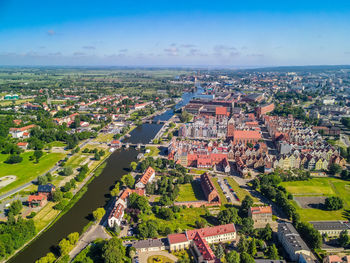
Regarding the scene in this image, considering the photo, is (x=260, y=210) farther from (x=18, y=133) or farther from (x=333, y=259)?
(x=18, y=133)

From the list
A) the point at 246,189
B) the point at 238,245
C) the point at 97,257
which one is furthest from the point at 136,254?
the point at 246,189

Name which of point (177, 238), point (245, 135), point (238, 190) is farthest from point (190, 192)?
point (245, 135)

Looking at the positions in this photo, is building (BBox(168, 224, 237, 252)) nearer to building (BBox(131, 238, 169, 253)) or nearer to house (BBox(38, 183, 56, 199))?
building (BBox(131, 238, 169, 253))

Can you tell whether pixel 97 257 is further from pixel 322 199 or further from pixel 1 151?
pixel 1 151

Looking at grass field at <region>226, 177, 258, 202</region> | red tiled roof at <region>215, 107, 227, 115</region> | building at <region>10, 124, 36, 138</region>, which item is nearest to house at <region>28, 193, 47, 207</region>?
grass field at <region>226, 177, 258, 202</region>

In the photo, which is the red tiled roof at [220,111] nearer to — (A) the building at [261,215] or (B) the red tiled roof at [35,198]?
(A) the building at [261,215]

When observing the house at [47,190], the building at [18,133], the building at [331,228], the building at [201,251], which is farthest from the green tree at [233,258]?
the building at [18,133]
